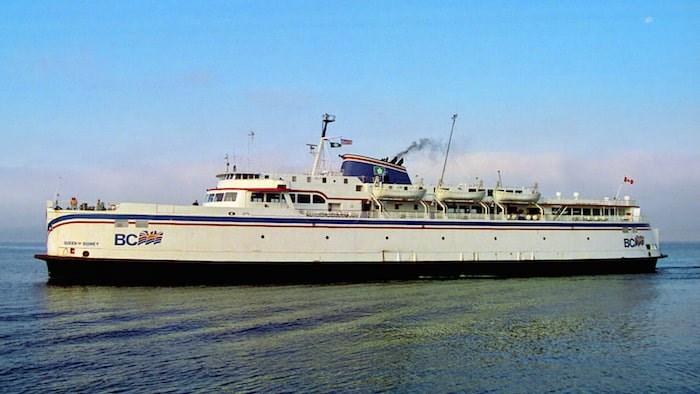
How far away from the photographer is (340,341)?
17.2m

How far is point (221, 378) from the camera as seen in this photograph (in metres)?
13.8

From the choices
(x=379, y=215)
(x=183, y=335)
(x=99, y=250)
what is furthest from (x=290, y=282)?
(x=183, y=335)

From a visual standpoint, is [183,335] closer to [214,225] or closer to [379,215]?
[214,225]

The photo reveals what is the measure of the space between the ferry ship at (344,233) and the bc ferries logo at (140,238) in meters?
0.05

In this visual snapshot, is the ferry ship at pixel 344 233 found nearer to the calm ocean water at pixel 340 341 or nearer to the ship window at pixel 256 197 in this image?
the ship window at pixel 256 197

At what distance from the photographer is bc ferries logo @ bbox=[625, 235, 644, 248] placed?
39.1 metres

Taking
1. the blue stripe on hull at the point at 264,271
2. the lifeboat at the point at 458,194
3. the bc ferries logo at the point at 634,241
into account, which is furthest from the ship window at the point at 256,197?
the bc ferries logo at the point at 634,241

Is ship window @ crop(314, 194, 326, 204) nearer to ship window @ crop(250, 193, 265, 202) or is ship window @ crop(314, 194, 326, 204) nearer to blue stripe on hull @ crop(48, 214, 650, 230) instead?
blue stripe on hull @ crop(48, 214, 650, 230)

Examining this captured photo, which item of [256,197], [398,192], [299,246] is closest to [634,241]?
[398,192]

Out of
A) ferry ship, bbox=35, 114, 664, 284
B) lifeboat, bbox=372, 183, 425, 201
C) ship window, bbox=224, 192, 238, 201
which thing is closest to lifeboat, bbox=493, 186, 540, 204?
ferry ship, bbox=35, 114, 664, 284

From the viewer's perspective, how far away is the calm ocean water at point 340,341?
1390cm

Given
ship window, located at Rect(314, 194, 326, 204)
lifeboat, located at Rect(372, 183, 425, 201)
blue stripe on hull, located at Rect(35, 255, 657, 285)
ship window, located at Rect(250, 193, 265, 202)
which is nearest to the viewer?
blue stripe on hull, located at Rect(35, 255, 657, 285)

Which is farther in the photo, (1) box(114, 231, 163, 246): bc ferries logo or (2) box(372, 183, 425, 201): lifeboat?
(2) box(372, 183, 425, 201): lifeboat

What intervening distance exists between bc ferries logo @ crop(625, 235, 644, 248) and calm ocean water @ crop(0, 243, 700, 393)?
1205cm
